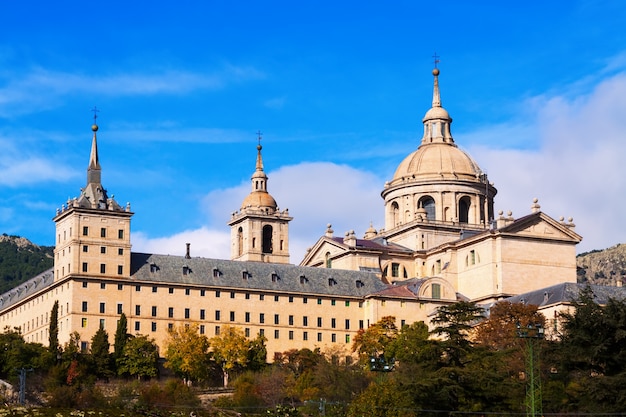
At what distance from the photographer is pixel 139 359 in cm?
12331

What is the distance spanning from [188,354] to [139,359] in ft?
13.5

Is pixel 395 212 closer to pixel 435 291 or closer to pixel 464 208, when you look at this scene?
pixel 464 208

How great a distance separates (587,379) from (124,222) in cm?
5104

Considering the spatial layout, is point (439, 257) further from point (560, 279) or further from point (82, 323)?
point (82, 323)

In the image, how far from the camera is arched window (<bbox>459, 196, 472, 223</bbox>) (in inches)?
6176

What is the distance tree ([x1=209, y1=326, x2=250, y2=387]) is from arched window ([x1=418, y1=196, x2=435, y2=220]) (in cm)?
3451

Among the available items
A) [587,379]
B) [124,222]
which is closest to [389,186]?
[124,222]

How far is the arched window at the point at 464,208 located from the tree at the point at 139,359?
43.3 meters

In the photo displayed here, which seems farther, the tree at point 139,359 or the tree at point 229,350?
the tree at point 229,350

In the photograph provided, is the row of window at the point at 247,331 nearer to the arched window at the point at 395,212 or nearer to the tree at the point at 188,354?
the tree at the point at 188,354

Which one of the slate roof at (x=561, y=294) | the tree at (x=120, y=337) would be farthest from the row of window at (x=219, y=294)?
the slate roof at (x=561, y=294)

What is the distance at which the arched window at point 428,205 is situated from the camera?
15688 centimetres

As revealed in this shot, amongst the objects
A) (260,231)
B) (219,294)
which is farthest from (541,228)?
(260,231)

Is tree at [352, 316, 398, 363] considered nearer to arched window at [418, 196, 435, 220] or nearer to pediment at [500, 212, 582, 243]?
pediment at [500, 212, 582, 243]
